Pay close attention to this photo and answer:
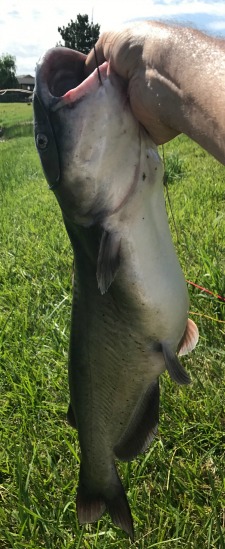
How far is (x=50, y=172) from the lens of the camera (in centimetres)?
156

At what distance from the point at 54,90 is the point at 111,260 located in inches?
18.9

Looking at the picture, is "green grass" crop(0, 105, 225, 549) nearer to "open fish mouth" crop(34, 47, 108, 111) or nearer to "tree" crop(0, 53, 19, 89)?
"open fish mouth" crop(34, 47, 108, 111)

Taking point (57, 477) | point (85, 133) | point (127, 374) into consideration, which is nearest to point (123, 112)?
point (85, 133)

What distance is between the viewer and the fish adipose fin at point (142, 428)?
6.17 ft

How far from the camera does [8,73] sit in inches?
3497

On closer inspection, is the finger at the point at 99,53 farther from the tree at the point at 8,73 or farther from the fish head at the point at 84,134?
the tree at the point at 8,73

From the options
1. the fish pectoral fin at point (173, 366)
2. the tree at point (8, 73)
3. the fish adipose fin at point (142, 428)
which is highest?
the fish pectoral fin at point (173, 366)

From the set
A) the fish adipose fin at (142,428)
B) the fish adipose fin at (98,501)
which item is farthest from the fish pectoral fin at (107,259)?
the fish adipose fin at (98,501)

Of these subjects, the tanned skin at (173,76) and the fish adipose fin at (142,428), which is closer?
the tanned skin at (173,76)

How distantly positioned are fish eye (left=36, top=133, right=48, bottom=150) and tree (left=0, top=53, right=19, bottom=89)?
283ft

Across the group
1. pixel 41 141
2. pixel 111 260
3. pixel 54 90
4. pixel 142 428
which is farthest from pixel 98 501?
pixel 54 90

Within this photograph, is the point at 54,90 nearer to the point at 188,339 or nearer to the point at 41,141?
the point at 41,141

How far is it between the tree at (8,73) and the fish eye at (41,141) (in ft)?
283

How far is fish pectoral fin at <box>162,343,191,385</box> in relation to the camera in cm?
167
